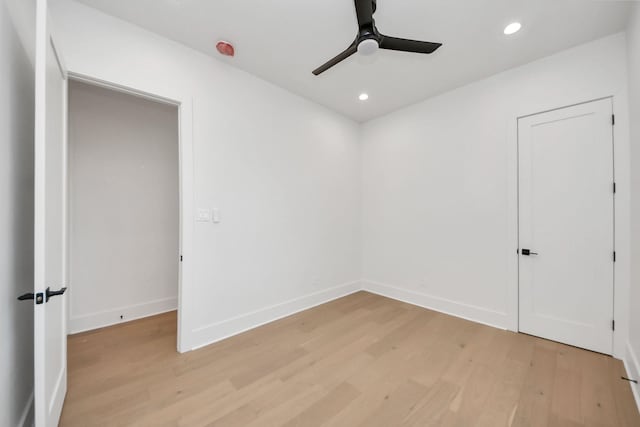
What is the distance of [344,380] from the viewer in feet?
6.40

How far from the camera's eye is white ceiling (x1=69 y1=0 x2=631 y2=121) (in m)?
1.92

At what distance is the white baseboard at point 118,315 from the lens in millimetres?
2733

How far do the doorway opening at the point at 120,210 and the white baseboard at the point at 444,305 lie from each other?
288cm

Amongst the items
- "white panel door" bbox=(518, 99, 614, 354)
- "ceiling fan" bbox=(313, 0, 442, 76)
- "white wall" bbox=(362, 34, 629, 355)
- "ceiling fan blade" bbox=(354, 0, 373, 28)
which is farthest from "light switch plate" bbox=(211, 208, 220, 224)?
"white panel door" bbox=(518, 99, 614, 354)

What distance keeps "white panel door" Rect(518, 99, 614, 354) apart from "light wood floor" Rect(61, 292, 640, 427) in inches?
11.1

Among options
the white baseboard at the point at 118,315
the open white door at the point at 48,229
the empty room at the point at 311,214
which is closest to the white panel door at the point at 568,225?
the empty room at the point at 311,214

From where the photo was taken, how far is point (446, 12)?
77.7 inches

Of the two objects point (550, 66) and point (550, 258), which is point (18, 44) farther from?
point (550, 258)

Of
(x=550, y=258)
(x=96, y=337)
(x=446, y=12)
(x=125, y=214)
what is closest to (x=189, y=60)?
(x=125, y=214)

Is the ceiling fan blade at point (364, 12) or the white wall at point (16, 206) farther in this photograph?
the ceiling fan blade at point (364, 12)

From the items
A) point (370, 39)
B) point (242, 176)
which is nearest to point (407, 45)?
point (370, 39)

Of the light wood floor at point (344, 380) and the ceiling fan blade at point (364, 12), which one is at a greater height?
the ceiling fan blade at point (364, 12)

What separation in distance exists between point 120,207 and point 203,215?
1445 millimetres

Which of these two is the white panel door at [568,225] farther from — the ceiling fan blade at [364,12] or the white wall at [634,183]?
the ceiling fan blade at [364,12]
